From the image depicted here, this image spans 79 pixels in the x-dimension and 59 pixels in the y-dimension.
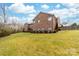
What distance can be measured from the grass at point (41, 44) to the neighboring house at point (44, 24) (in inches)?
2.0

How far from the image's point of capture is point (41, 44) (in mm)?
1862

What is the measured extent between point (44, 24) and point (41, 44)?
20cm

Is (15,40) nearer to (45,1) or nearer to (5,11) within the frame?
(5,11)

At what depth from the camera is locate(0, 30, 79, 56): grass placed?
182 centimetres

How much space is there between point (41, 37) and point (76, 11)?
1.37ft

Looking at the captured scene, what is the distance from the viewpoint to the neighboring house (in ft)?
6.10

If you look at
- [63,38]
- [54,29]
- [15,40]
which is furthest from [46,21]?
[15,40]

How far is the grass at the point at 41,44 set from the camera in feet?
5.98

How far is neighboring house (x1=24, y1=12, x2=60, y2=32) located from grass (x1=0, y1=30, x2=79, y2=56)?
0.16ft

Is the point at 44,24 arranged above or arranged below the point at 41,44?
above

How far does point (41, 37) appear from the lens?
188 cm

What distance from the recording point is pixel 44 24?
188cm

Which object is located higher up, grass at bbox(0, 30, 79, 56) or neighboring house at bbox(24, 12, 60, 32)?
neighboring house at bbox(24, 12, 60, 32)

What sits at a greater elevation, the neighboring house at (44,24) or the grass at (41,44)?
the neighboring house at (44,24)
